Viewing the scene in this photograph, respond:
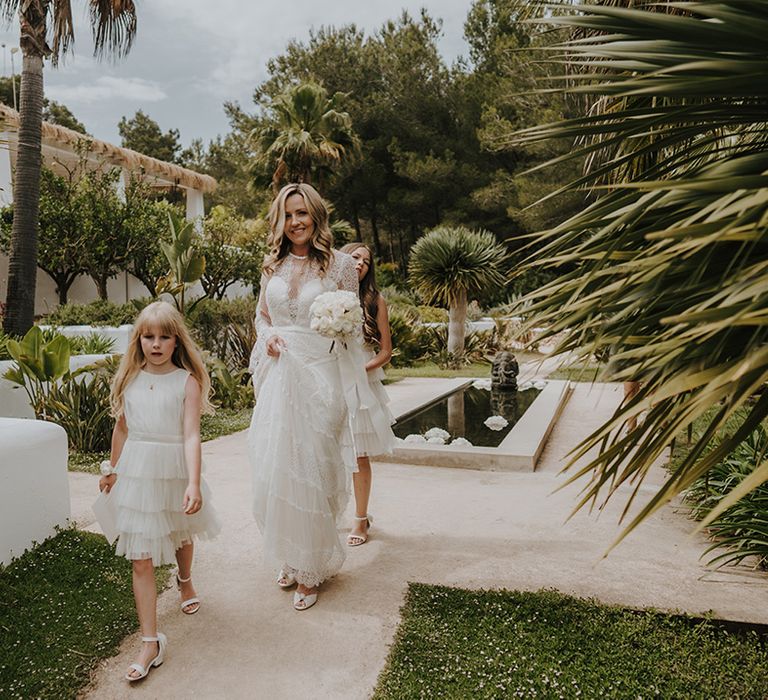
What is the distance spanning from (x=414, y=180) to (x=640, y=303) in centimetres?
2874

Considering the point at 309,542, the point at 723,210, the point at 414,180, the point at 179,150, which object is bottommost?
the point at 309,542

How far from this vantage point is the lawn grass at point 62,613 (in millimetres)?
2639

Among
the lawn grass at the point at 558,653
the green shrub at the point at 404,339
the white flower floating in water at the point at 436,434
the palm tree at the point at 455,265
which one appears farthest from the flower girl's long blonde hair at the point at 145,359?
the green shrub at the point at 404,339

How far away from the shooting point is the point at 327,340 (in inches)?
136

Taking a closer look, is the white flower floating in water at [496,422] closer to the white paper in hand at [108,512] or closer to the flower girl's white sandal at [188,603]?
the flower girl's white sandal at [188,603]

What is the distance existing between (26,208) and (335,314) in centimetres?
729

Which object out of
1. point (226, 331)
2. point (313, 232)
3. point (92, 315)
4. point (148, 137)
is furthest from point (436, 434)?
point (148, 137)

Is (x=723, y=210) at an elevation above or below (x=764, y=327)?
above

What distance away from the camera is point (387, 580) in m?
3.53

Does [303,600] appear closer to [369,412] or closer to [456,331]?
[369,412]

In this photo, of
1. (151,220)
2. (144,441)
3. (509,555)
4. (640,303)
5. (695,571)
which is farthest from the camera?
(151,220)

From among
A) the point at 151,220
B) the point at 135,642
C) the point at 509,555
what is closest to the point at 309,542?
the point at 135,642

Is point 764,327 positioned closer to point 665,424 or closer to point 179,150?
point 665,424

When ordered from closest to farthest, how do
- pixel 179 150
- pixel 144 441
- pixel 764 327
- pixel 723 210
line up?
pixel 723 210 < pixel 764 327 < pixel 144 441 < pixel 179 150
